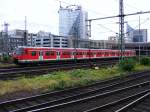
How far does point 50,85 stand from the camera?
681 inches

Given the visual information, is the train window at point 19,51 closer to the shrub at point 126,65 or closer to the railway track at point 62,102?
the shrub at point 126,65

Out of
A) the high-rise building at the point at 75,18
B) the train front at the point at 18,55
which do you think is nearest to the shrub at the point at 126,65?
the high-rise building at the point at 75,18

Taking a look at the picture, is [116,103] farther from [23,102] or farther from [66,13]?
[66,13]

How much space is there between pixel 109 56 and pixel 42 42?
66.5m

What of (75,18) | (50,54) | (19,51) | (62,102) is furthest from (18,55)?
(62,102)

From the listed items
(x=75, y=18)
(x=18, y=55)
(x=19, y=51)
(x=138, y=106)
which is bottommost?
(x=138, y=106)

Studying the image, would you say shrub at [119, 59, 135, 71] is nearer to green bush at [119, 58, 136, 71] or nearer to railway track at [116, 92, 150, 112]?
green bush at [119, 58, 136, 71]

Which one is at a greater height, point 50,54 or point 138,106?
point 50,54

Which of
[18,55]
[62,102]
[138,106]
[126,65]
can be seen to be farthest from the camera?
[18,55]

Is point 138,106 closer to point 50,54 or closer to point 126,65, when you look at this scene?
point 126,65

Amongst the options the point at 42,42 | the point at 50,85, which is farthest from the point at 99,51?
the point at 42,42

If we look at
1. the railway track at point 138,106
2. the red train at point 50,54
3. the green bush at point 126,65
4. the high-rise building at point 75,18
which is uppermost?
the high-rise building at point 75,18

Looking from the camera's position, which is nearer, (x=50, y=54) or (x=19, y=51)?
(x=19, y=51)

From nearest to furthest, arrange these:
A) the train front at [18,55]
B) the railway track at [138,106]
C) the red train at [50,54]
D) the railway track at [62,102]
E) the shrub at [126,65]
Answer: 1. the railway track at [138,106]
2. the railway track at [62,102]
3. the shrub at [126,65]
4. the train front at [18,55]
5. the red train at [50,54]
